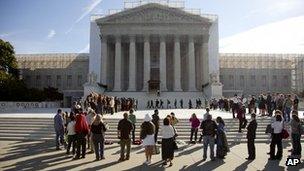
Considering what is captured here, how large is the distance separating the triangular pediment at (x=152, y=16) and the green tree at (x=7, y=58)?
1778 cm

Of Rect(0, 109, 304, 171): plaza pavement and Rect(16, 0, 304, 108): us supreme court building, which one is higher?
Rect(16, 0, 304, 108): us supreme court building

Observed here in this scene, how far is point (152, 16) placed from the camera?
6506 cm

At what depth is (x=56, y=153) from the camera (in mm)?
17062

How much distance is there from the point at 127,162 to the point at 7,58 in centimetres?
6012

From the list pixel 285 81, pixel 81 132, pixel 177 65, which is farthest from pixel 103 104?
pixel 285 81

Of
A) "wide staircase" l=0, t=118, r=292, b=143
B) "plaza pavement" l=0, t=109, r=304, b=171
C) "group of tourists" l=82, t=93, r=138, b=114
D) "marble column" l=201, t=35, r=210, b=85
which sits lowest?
"plaza pavement" l=0, t=109, r=304, b=171

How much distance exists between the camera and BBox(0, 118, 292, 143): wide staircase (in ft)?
72.0

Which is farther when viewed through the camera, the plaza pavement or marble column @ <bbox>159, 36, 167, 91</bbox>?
marble column @ <bbox>159, 36, 167, 91</bbox>

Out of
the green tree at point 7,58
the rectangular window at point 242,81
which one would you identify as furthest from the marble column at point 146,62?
the rectangular window at point 242,81

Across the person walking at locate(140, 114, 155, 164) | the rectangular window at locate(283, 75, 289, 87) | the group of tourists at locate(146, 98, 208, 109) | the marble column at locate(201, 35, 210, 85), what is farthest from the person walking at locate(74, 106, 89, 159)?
the rectangular window at locate(283, 75, 289, 87)

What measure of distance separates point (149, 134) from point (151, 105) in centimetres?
3623

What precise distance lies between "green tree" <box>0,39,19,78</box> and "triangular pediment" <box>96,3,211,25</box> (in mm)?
17783

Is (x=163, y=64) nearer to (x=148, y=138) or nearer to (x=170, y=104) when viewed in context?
(x=170, y=104)

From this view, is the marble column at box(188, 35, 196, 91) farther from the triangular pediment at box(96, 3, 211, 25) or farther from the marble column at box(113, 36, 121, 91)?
the marble column at box(113, 36, 121, 91)
